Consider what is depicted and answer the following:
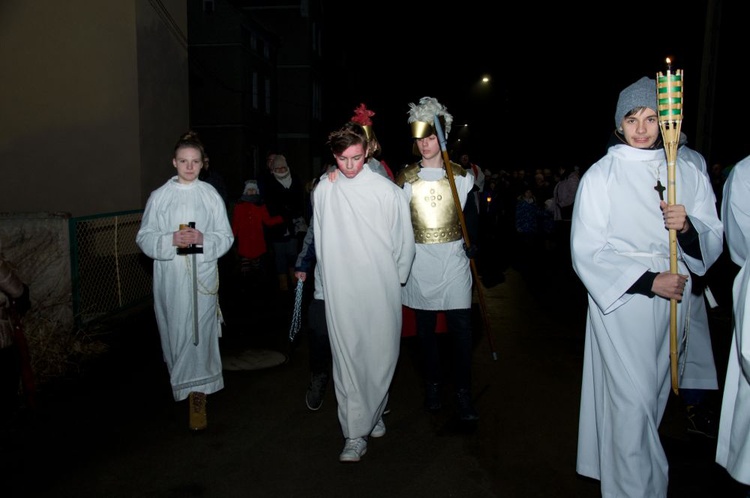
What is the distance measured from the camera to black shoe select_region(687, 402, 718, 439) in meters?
4.70

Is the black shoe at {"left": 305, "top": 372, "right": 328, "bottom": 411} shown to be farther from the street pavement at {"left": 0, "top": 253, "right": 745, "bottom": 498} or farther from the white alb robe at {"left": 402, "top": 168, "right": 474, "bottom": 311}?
the white alb robe at {"left": 402, "top": 168, "right": 474, "bottom": 311}

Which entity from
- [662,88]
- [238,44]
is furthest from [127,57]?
[238,44]

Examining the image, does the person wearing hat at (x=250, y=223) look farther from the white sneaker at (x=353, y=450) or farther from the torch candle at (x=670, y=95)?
the torch candle at (x=670, y=95)

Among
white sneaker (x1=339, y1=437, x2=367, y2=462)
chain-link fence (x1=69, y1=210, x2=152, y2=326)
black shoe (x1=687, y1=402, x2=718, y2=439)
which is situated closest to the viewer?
white sneaker (x1=339, y1=437, x2=367, y2=462)

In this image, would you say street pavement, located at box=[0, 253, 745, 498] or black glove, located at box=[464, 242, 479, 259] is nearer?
street pavement, located at box=[0, 253, 745, 498]

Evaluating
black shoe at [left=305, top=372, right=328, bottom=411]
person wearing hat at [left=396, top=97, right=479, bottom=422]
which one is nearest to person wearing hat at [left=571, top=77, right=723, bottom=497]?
person wearing hat at [left=396, top=97, right=479, bottom=422]

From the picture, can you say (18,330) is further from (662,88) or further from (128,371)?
(662,88)

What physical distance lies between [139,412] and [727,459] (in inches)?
159

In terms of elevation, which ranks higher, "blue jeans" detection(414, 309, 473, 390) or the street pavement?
"blue jeans" detection(414, 309, 473, 390)

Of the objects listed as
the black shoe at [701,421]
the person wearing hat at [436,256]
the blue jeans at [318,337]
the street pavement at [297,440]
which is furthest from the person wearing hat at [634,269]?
the blue jeans at [318,337]

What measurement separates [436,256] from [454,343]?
2.16ft

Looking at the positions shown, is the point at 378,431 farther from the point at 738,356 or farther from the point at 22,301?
the point at 22,301

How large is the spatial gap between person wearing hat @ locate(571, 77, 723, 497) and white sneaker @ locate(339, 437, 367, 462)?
1459 millimetres

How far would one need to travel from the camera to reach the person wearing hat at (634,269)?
3.48 m
